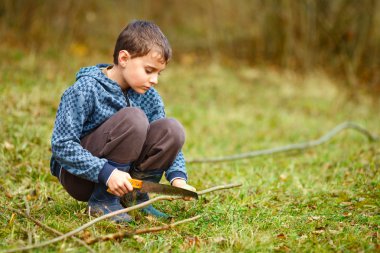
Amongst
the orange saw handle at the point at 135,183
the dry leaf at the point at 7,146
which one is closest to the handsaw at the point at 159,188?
the orange saw handle at the point at 135,183

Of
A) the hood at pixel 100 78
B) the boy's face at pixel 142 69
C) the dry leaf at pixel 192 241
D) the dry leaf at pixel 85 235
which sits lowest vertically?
the dry leaf at pixel 85 235

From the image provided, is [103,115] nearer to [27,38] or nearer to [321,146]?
[321,146]

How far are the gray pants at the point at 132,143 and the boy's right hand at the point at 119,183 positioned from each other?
119mm

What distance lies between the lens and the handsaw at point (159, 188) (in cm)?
252

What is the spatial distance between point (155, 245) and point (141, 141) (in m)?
0.55

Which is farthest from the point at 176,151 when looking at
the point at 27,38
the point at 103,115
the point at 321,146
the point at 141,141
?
→ the point at 27,38

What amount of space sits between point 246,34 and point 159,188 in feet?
32.1

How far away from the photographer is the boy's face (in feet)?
8.52

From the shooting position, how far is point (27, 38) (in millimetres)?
8680

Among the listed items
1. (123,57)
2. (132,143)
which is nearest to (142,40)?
(123,57)

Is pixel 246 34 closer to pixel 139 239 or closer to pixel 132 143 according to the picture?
pixel 132 143

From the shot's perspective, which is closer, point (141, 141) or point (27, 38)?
point (141, 141)

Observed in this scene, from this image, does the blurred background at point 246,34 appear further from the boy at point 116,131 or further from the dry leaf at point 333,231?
the dry leaf at point 333,231

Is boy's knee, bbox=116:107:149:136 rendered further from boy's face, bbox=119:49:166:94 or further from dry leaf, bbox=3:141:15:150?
dry leaf, bbox=3:141:15:150
